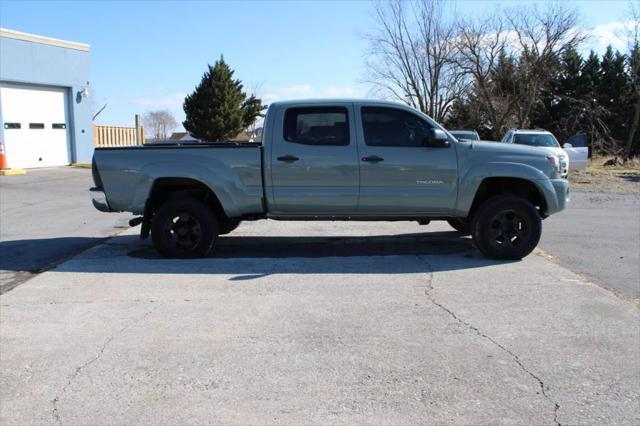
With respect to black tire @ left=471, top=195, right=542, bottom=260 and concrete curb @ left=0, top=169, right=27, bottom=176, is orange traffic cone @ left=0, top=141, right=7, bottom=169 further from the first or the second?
black tire @ left=471, top=195, right=542, bottom=260

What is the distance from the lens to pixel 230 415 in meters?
3.49

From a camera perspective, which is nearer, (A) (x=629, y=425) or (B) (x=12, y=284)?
(A) (x=629, y=425)

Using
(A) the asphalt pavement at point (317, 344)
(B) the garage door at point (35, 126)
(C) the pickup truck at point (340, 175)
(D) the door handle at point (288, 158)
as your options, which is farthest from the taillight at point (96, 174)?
(B) the garage door at point (35, 126)

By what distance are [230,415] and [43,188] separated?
1591cm

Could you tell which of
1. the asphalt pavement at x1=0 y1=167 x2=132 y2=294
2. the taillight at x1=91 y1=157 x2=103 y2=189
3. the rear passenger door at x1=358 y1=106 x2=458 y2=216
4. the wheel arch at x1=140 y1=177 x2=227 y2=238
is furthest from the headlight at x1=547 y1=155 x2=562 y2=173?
the asphalt pavement at x1=0 y1=167 x2=132 y2=294

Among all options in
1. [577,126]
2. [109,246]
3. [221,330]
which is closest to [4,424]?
[221,330]

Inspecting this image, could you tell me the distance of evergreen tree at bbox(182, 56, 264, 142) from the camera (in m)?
39.7

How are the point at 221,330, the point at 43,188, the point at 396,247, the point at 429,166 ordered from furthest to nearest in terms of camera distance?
the point at 43,188 → the point at 396,247 → the point at 429,166 → the point at 221,330

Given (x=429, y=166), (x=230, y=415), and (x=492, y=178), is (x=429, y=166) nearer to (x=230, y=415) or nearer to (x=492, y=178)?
(x=492, y=178)

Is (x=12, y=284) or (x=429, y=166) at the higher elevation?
(x=429, y=166)

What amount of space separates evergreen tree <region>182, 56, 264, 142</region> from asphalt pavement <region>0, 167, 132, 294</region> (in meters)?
21.7

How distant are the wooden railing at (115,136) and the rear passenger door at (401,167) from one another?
23.9 meters

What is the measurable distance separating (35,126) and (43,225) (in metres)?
15.5

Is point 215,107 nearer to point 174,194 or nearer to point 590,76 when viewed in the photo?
point 590,76
